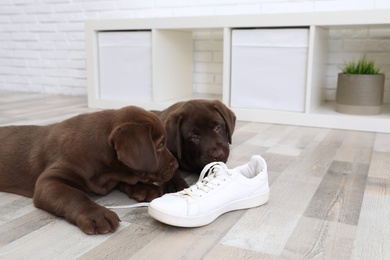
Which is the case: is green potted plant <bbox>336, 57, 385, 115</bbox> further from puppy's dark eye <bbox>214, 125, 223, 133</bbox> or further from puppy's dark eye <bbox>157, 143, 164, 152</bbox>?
puppy's dark eye <bbox>157, 143, 164, 152</bbox>

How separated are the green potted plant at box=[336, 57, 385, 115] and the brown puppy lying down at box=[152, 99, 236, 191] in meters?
1.23

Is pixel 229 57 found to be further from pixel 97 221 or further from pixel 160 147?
pixel 97 221

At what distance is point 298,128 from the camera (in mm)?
2516

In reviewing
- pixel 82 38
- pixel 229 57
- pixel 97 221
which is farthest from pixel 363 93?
pixel 82 38

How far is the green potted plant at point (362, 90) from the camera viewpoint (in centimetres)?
249

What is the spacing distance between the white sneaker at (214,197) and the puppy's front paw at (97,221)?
0.11m

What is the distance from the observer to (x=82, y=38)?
3.98 m

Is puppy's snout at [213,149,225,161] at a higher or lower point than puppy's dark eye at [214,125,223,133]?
lower

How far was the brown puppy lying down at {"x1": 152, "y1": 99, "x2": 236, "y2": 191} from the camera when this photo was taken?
1.53 meters

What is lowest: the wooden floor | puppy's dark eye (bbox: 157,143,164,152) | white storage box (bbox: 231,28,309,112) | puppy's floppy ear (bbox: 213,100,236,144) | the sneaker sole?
the wooden floor

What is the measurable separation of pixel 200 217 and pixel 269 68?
1.72 m

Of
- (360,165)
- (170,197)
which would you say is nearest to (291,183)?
(360,165)

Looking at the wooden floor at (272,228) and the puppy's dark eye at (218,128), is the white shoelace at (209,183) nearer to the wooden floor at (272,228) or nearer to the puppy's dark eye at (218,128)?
the wooden floor at (272,228)

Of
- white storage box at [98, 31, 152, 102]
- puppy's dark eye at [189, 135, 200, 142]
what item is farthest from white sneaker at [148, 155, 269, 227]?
white storage box at [98, 31, 152, 102]
